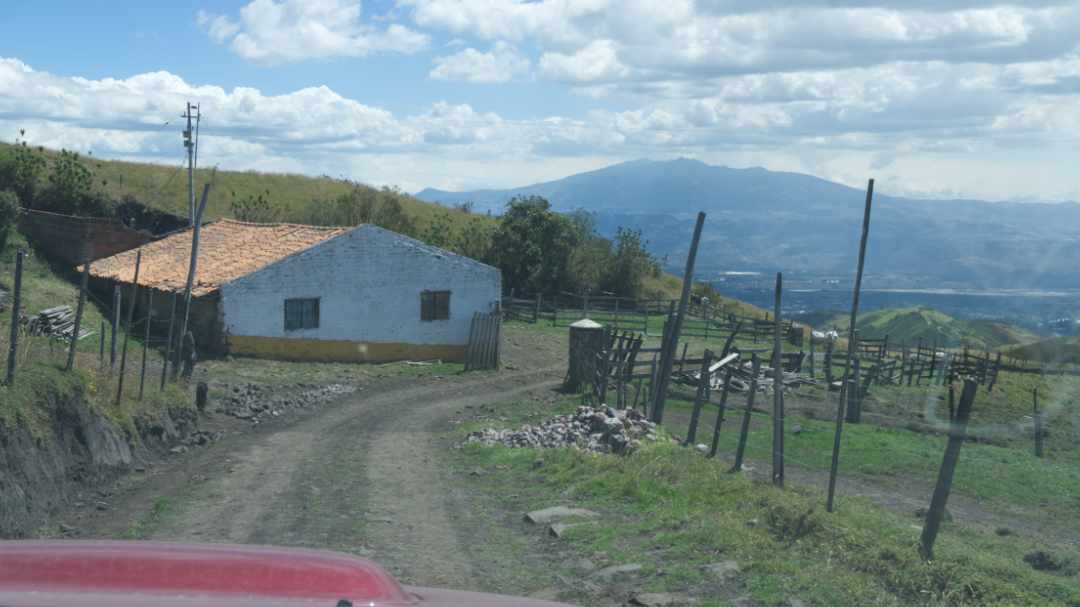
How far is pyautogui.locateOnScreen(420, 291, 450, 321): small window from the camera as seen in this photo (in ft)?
113

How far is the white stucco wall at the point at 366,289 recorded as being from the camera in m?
31.3

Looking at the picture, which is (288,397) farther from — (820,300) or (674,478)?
(820,300)

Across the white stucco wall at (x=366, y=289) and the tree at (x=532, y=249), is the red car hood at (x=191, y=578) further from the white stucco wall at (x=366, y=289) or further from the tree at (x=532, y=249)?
the tree at (x=532, y=249)

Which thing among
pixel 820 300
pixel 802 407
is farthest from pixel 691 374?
pixel 820 300

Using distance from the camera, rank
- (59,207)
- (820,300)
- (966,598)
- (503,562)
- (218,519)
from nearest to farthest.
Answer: (966,598)
(503,562)
(218,519)
(59,207)
(820,300)

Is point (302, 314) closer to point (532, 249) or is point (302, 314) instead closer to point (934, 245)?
point (532, 249)

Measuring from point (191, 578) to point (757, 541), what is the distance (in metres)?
6.88

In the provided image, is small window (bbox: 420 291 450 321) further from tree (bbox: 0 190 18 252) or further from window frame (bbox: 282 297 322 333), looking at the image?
tree (bbox: 0 190 18 252)

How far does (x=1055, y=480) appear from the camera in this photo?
1950cm

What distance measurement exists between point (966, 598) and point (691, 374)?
74.6ft

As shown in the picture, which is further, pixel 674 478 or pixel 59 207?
pixel 59 207

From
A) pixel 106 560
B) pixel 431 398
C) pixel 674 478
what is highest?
pixel 106 560

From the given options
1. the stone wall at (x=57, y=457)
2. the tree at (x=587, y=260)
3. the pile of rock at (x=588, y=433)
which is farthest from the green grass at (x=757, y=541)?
the tree at (x=587, y=260)

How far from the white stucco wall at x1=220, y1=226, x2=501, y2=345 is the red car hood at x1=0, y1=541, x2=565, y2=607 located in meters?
28.0
